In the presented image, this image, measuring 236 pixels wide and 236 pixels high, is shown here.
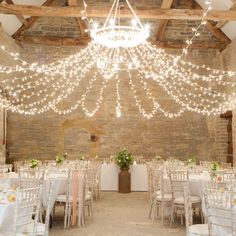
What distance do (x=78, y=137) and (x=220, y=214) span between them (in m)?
8.68

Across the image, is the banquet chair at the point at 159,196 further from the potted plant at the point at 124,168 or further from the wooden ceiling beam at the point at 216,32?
the wooden ceiling beam at the point at 216,32

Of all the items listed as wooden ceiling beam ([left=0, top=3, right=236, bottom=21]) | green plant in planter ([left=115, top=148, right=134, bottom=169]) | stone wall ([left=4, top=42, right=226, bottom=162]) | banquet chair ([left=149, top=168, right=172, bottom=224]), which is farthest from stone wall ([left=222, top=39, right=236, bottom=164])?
banquet chair ([left=149, top=168, right=172, bottom=224])

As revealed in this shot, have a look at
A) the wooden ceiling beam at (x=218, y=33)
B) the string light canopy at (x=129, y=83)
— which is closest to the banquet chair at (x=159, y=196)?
the string light canopy at (x=129, y=83)

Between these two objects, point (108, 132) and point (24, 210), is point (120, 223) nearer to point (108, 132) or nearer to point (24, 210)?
point (24, 210)

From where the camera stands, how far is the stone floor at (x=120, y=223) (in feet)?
18.6

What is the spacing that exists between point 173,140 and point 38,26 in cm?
554

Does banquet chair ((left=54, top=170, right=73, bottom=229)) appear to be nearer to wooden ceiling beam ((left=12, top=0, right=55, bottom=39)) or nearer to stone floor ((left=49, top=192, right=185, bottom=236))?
stone floor ((left=49, top=192, right=185, bottom=236))

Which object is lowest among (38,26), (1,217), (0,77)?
(1,217)

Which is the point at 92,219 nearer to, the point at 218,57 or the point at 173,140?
the point at 173,140

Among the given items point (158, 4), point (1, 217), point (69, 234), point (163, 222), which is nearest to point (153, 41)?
point (158, 4)

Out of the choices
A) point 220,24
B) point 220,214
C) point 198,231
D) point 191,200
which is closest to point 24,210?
point 198,231

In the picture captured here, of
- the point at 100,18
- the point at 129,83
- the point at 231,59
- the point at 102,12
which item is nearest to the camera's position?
the point at 102,12

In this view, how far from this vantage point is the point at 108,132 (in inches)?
481

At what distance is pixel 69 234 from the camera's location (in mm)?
5586
